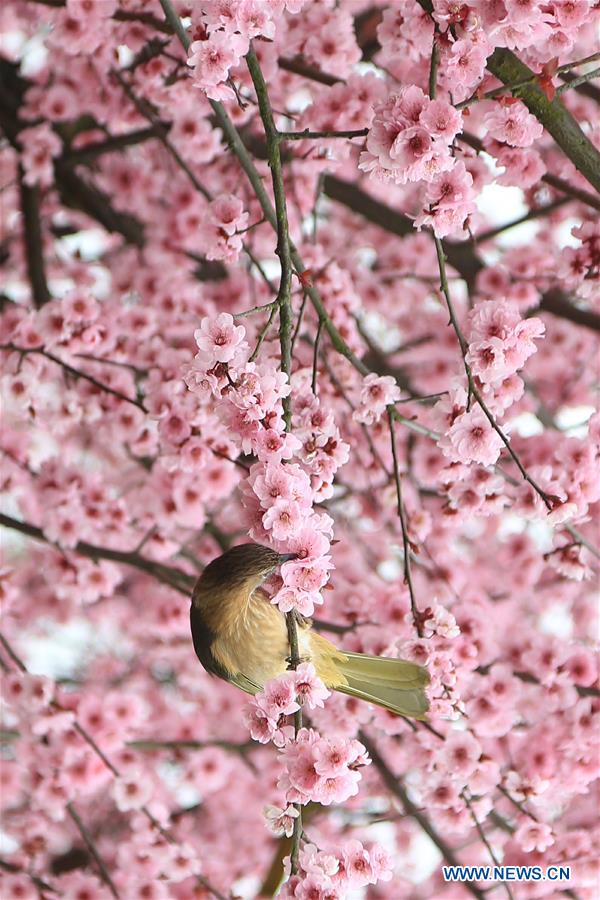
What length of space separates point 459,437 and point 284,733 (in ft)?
1.83

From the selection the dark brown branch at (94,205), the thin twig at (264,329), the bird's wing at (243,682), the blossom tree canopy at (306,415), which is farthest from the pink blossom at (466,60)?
the dark brown branch at (94,205)

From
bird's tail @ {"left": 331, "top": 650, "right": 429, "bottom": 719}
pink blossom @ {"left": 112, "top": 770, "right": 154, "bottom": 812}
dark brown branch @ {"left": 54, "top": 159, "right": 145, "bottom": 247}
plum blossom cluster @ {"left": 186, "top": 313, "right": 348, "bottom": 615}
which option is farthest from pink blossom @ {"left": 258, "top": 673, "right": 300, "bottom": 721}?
dark brown branch @ {"left": 54, "top": 159, "right": 145, "bottom": 247}

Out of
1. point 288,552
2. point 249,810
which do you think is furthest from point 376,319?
point 288,552

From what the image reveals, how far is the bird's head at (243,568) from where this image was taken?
4.41ft

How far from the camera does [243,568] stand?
139 centimetres

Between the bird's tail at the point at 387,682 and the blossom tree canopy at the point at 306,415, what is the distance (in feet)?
0.19

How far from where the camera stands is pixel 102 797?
4.54 m

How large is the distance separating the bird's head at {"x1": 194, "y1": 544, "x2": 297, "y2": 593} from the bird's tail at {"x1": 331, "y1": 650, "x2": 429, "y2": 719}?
306mm

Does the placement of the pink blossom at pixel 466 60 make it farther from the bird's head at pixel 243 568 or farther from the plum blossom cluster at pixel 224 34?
the bird's head at pixel 243 568

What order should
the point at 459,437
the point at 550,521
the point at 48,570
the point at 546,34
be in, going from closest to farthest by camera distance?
the point at 546,34 < the point at 459,437 < the point at 550,521 < the point at 48,570

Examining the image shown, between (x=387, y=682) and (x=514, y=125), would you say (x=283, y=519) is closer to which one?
(x=387, y=682)

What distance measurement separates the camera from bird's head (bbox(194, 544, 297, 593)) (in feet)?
4.41

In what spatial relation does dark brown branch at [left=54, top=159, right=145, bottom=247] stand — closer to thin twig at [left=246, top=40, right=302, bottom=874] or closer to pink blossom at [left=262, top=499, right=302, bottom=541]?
thin twig at [left=246, top=40, right=302, bottom=874]

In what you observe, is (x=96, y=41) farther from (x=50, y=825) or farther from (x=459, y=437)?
(x=50, y=825)
